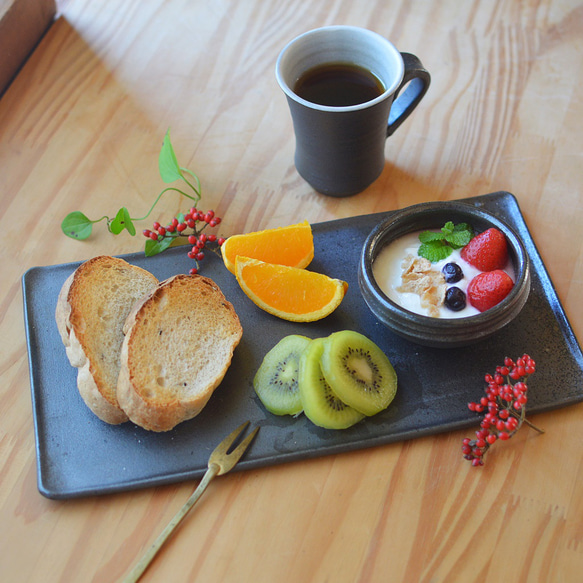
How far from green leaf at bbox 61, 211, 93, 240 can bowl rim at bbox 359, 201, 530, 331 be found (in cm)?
84

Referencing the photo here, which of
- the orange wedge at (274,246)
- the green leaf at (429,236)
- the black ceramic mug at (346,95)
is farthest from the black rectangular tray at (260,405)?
the black ceramic mug at (346,95)

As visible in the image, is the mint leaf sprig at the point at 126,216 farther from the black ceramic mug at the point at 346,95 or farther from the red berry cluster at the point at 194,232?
the black ceramic mug at the point at 346,95

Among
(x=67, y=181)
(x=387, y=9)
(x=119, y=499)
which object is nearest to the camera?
(x=119, y=499)

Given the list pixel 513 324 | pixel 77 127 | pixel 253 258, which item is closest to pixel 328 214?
pixel 253 258

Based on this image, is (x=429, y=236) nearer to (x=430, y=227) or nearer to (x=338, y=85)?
(x=430, y=227)

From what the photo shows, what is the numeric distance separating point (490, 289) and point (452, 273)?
0.34 feet

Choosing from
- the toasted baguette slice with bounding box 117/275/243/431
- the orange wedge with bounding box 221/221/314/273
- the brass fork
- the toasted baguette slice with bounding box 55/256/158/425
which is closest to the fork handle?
the brass fork

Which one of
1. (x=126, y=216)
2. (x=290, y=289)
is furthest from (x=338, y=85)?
(x=126, y=216)

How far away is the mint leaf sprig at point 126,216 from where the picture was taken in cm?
178

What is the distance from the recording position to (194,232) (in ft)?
5.90

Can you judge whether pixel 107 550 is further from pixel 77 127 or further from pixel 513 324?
pixel 77 127

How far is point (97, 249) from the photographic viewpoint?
6.05 feet

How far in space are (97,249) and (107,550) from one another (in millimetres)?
853

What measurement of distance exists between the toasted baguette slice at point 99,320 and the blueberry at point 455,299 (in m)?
0.76
